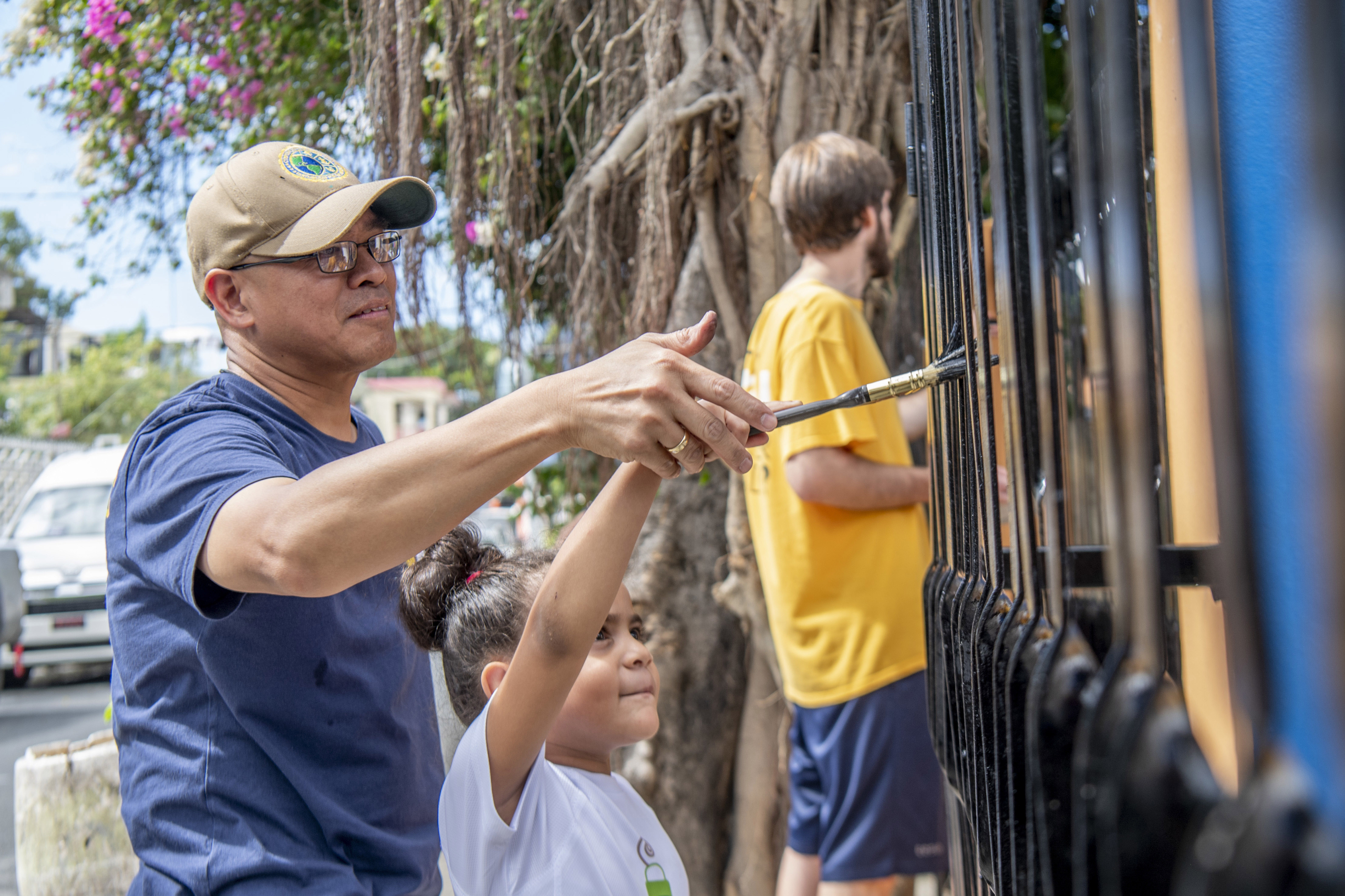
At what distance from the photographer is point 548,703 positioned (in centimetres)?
126

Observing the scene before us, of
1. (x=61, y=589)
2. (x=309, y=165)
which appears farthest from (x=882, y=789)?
(x=61, y=589)

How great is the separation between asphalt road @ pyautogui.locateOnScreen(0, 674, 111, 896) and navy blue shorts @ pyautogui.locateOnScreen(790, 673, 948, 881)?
3782 millimetres

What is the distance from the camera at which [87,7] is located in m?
3.85

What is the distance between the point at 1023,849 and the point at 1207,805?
46cm

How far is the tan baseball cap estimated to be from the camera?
140cm

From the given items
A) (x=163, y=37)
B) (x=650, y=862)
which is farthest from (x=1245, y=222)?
(x=163, y=37)

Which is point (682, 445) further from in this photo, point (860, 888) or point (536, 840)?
point (860, 888)

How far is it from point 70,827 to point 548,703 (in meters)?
1.40

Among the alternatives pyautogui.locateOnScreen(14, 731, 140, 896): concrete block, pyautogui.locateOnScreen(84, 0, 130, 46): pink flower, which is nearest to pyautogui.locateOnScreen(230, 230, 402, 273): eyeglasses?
pyautogui.locateOnScreen(14, 731, 140, 896): concrete block

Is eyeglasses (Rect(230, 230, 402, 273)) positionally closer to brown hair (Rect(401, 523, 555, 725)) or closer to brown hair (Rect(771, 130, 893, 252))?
brown hair (Rect(401, 523, 555, 725))

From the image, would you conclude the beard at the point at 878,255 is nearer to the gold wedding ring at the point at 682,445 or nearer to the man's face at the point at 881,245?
the man's face at the point at 881,245

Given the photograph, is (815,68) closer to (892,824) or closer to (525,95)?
(525,95)

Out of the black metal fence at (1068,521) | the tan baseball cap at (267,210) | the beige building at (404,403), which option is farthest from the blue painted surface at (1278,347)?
the beige building at (404,403)

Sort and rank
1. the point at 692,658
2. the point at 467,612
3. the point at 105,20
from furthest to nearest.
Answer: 1. the point at 105,20
2. the point at 692,658
3. the point at 467,612
